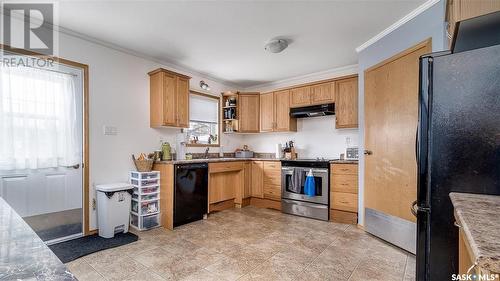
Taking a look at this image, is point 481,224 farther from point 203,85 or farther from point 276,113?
point 203,85

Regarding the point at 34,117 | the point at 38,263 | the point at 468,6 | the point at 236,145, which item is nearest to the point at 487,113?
the point at 468,6

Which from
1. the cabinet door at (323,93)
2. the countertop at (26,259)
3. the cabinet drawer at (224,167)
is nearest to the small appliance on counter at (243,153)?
the cabinet drawer at (224,167)

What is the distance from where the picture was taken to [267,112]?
4961 millimetres

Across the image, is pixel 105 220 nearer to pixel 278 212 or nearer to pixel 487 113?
pixel 278 212

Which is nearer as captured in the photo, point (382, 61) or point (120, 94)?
point (382, 61)

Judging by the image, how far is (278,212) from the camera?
424cm

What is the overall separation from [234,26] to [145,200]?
2578 mm

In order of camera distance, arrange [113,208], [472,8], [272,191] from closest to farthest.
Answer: [472,8]
[113,208]
[272,191]

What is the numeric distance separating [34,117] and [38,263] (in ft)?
9.44

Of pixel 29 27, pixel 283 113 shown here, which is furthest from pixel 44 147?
pixel 283 113

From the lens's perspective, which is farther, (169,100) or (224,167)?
(224,167)

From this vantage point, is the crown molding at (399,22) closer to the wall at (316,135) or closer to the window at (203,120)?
the wall at (316,135)

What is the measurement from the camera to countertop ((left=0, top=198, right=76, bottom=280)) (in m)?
0.52

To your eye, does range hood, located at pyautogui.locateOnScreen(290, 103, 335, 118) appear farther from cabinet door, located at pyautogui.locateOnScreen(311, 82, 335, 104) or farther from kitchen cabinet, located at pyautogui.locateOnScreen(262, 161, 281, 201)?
kitchen cabinet, located at pyautogui.locateOnScreen(262, 161, 281, 201)
